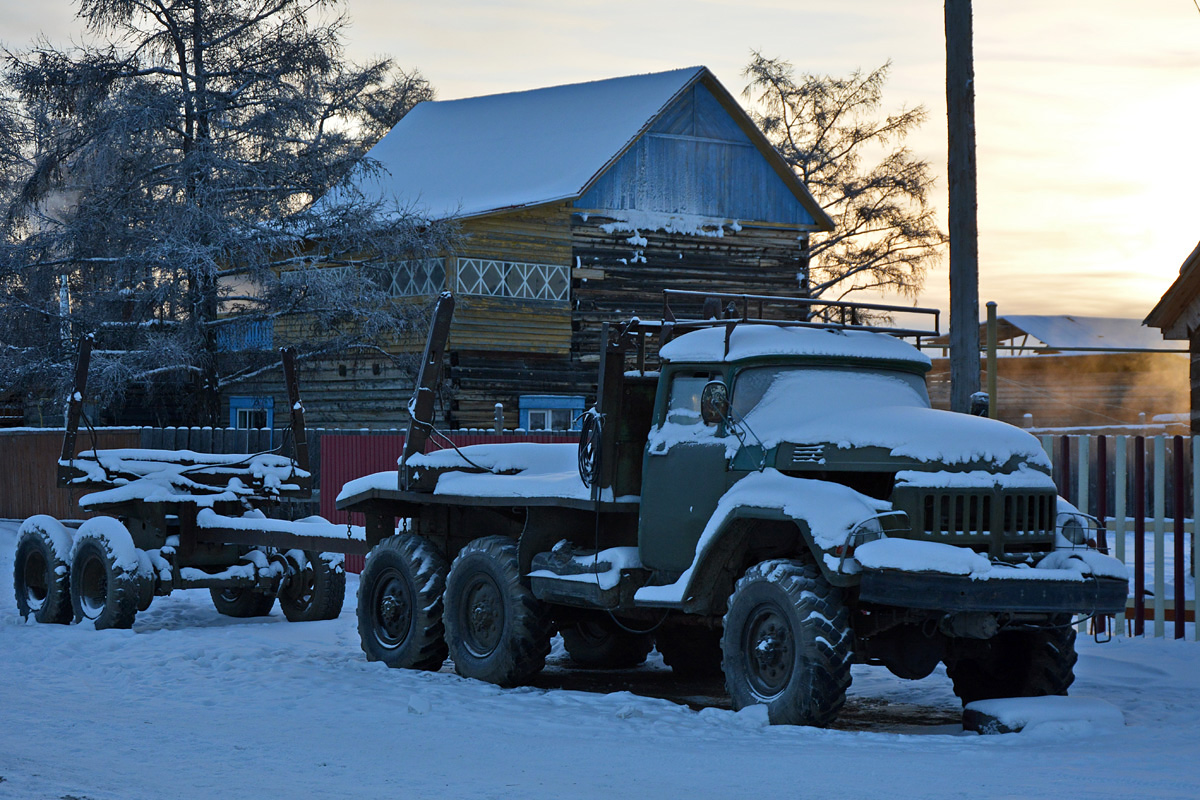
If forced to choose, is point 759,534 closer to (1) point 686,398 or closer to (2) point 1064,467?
(1) point 686,398

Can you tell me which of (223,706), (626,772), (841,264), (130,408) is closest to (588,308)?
(130,408)

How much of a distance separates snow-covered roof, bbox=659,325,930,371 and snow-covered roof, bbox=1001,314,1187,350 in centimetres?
3953

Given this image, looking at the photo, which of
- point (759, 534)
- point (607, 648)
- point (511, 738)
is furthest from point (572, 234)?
point (511, 738)

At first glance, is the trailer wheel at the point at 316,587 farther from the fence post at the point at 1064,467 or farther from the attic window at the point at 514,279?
the attic window at the point at 514,279

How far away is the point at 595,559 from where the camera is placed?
10180mm

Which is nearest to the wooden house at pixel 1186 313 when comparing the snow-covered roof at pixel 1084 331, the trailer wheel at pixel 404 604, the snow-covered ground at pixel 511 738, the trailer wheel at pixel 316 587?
the snow-covered ground at pixel 511 738

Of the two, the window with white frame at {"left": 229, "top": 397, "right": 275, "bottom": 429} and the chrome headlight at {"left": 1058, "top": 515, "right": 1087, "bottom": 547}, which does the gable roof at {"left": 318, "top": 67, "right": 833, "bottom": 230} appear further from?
the chrome headlight at {"left": 1058, "top": 515, "right": 1087, "bottom": 547}

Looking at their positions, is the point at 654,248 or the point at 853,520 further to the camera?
the point at 654,248

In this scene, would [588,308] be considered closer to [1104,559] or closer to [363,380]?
[363,380]

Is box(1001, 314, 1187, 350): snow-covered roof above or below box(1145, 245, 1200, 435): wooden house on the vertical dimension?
above

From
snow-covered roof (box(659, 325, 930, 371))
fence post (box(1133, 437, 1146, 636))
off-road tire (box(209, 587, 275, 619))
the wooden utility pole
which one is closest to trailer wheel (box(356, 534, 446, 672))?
snow-covered roof (box(659, 325, 930, 371))

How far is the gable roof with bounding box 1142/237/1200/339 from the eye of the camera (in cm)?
1673

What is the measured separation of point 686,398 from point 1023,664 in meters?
2.79

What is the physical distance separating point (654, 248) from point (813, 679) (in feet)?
79.2
